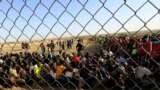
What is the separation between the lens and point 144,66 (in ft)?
12.0

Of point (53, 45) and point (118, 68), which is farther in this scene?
point (53, 45)

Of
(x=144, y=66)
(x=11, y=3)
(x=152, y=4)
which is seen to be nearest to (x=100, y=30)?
(x=152, y=4)

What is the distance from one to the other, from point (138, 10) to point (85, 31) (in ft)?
1.77

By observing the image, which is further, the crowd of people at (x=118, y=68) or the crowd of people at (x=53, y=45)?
the crowd of people at (x=53, y=45)

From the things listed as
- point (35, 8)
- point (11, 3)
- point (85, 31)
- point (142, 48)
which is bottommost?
point (142, 48)

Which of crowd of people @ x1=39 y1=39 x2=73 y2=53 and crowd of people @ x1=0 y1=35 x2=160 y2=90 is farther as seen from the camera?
crowd of people @ x1=39 y1=39 x2=73 y2=53

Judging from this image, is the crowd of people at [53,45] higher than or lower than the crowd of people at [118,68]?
higher

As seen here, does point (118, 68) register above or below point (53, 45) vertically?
below

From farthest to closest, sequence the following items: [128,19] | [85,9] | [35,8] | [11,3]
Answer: [11,3] < [35,8] < [85,9] < [128,19]

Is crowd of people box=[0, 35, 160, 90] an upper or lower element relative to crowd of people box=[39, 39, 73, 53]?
lower

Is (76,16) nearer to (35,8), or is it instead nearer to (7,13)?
(35,8)

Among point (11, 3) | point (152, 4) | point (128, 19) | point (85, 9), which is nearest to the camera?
point (152, 4)

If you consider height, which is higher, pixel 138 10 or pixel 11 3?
pixel 11 3

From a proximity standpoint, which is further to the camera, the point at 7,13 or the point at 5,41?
the point at 5,41
